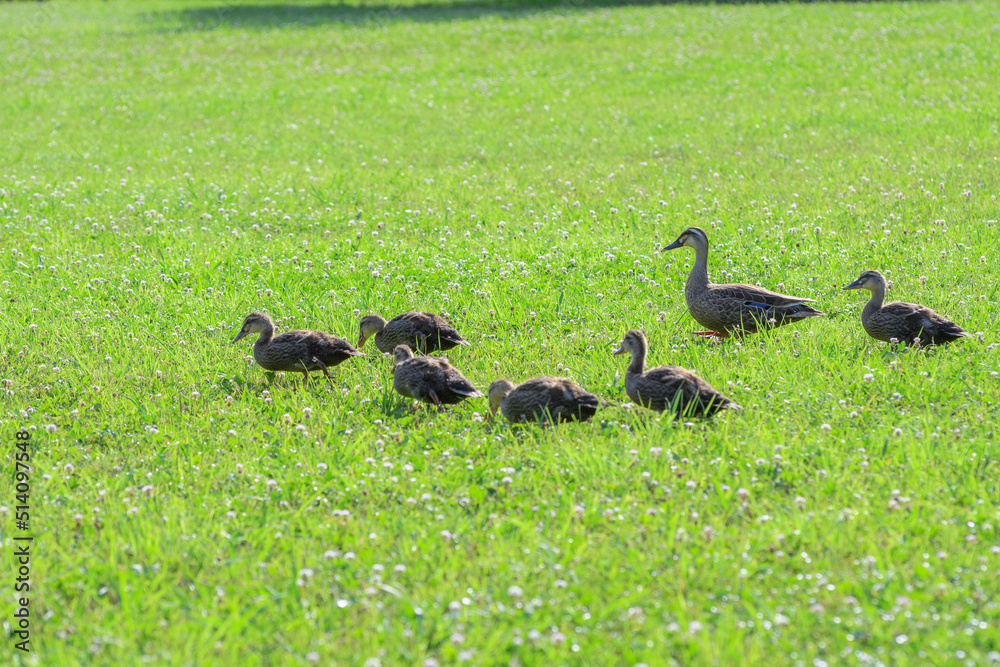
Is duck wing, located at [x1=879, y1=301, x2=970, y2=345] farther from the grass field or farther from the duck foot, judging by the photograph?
the duck foot

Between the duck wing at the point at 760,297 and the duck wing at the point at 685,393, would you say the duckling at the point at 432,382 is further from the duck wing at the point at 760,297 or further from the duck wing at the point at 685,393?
the duck wing at the point at 760,297

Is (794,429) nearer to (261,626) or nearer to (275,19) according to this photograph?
(261,626)

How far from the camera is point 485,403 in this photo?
8016 millimetres

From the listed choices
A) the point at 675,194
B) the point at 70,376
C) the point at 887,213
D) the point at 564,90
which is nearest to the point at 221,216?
the point at 70,376

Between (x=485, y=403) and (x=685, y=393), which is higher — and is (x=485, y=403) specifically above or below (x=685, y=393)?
below

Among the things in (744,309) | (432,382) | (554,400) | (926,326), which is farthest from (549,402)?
(926,326)

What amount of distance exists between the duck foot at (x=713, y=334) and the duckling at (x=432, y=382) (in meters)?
2.68

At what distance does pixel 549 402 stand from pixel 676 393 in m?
0.98

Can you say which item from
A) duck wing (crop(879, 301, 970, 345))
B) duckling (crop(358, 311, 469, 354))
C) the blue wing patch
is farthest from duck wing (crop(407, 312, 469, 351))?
duck wing (crop(879, 301, 970, 345))

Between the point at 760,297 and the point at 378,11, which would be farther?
the point at 378,11

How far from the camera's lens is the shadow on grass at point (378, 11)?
35.6 m

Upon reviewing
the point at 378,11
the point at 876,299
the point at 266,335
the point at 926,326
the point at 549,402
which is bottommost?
the point at 549,402

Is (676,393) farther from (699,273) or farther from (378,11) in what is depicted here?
(378,11)

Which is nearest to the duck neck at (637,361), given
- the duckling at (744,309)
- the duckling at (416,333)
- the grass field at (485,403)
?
the grass field at (485,403)
